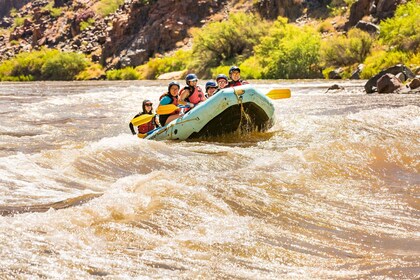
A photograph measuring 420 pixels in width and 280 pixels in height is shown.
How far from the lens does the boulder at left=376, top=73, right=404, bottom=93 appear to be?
18453 millimetres

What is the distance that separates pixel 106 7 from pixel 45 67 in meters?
21.3

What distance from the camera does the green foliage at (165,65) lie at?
1988 inches

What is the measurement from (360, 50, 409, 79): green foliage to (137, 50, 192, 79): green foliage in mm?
23618

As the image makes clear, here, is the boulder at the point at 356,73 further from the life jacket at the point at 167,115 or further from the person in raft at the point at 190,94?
the life jacket at the point at 167,115

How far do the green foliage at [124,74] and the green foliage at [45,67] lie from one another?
638 centimetres

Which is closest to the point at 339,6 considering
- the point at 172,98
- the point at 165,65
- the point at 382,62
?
the point at 165,65

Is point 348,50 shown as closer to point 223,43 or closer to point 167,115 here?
point 223,43

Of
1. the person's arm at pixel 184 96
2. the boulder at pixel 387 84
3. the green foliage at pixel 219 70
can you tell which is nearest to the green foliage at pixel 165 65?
the green foliage at pixel 219 70

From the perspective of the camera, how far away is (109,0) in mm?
83312

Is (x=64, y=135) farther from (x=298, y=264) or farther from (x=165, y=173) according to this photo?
(x=298, y=264)

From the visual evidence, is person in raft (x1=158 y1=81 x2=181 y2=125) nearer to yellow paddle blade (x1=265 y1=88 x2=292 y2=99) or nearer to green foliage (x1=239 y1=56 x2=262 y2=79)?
yellow paddle blade (x1=265 y1=88 x2=292 y2=99)

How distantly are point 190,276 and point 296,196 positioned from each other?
2119mm

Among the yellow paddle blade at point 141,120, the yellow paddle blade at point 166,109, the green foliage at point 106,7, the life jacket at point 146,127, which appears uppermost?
the green foliage at point 106,7

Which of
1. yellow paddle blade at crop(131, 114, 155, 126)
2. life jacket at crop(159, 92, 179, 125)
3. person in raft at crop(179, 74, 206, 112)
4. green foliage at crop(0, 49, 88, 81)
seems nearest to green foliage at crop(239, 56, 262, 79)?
person in raft at crop(179, 74, 206, 112)
